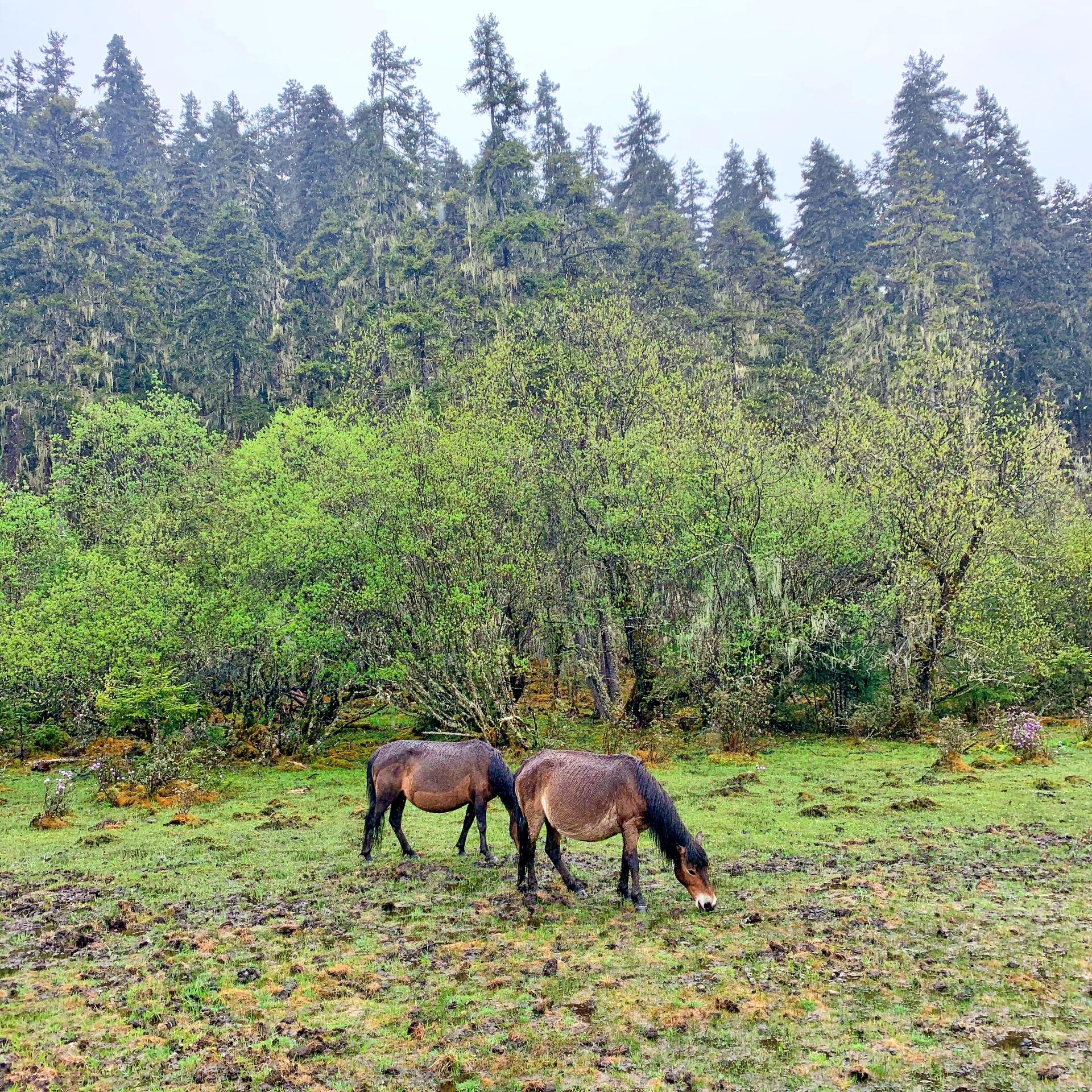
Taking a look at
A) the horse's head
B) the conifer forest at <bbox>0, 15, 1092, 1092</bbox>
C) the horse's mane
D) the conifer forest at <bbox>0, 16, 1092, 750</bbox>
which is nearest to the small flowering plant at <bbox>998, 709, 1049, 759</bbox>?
the conifer forest at <bbox>0, 15, 1092, 1092</bbox>

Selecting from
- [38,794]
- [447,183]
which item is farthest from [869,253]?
[38,794]

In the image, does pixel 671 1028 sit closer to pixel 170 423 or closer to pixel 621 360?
pixel 621 360

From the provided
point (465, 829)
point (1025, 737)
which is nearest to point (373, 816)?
point (465, 829)

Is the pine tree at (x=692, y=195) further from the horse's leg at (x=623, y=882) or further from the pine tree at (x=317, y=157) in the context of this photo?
the horse's leg at (x=623, y=882)

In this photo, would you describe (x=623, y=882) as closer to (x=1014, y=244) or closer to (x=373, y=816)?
(x=373, y=816)

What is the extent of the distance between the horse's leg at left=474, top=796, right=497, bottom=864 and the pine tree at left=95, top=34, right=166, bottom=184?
8298 cm

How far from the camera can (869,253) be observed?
61.2 m

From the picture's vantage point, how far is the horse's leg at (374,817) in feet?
38.0

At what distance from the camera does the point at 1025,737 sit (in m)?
18.2

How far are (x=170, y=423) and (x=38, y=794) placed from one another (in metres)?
22.2

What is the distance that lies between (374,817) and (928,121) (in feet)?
249

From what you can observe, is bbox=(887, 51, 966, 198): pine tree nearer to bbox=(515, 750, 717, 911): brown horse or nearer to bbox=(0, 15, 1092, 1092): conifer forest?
bbox=(0, 15, 1092, 1092): conifer forest

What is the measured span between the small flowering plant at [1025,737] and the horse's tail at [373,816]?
15.6 meters

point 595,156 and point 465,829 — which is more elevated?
point 595,156
